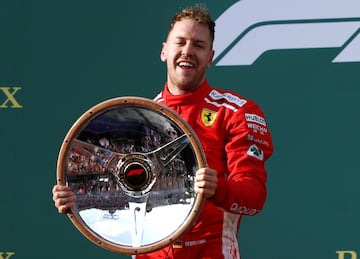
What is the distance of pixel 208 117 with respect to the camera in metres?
2.64

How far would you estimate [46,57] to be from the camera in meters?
3.76

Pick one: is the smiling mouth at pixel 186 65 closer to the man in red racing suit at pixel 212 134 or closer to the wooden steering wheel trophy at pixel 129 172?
the man in red racing suit at pixel 212 134

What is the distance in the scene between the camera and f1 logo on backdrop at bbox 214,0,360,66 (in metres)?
3.57

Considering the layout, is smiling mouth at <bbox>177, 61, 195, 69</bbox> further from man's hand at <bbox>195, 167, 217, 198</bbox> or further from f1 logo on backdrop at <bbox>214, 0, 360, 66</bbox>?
f1 logo on backdrop at <bbox>214, 0, 360, 66</bbox>

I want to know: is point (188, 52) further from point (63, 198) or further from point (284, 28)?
point (284, 28)

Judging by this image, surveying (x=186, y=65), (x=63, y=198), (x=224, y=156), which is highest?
(x=186, y=65)

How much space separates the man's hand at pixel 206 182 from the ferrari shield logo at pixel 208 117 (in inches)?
11.2

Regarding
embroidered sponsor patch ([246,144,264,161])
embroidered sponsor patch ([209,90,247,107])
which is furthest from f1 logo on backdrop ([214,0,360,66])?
embroidered sponsor patch ([246,144,264,161])

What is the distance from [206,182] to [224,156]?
30 centimetres

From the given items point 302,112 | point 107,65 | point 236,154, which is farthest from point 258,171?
point 107,65

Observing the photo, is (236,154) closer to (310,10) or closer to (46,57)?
(310,10)

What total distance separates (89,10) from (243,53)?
65 centimetres

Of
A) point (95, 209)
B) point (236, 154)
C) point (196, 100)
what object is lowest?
point (95, 209)

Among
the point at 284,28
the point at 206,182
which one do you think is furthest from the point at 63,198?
the point at 284,28
